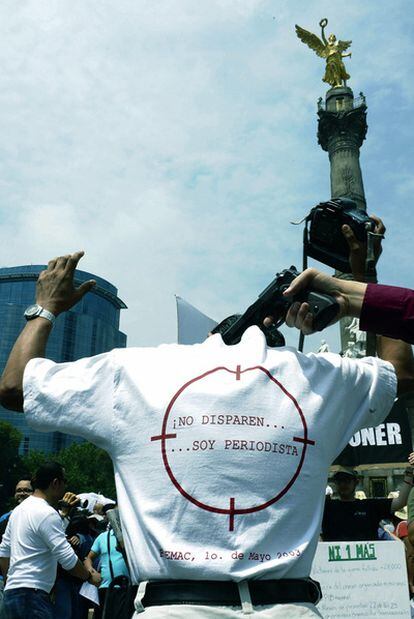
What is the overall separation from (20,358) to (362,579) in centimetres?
401

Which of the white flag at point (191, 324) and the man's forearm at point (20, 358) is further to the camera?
the white flag at point (191, 324)

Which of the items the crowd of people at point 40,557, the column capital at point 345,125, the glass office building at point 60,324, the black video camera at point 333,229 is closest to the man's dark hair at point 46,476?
the crowd of people at point 40,557

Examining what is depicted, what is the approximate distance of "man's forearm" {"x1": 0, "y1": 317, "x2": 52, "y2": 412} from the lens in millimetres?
1855

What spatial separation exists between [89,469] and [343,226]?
59644 mm

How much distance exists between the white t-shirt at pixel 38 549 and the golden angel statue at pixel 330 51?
35975 millimetres

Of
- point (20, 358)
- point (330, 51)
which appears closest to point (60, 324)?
point (330, 51)

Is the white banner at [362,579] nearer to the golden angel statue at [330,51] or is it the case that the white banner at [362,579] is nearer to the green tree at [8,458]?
the golden angel statue at [330,51]

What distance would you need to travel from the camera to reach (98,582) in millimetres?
5980

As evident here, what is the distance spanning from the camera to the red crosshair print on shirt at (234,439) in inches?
64.4

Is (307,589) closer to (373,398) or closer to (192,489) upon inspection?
(192,489)

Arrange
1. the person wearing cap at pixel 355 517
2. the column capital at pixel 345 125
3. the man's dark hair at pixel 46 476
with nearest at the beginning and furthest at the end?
the man's dark hair at pixel 46 476 < the person wearing cap at pixel 355 517 < the column capital at pixel 345 125

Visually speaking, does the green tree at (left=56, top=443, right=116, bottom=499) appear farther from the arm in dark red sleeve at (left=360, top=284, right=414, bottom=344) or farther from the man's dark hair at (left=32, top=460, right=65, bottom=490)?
the arm in dark red sleeve at (left=360, top=284, right=414, bottom=344)

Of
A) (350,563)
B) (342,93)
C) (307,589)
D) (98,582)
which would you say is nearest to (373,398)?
(307,589)

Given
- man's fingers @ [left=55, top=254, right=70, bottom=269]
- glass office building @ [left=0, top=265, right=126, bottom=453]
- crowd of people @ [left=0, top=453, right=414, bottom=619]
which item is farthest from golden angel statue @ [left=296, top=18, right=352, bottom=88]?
glass office building @ [left=0, top=265, right=126, bottom=453]
